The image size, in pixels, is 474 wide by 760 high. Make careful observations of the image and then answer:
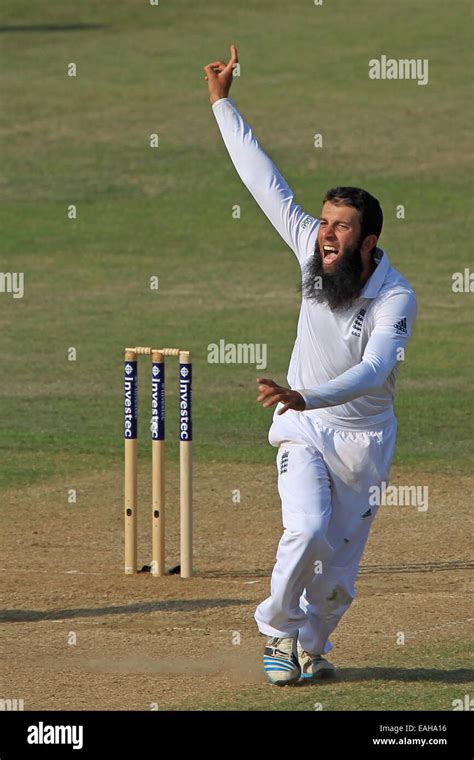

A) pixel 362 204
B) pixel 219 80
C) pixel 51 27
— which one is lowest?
pixel 362 204

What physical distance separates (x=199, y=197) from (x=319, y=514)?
21774 millimetres

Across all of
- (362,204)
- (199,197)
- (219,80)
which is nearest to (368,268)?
(362,204)

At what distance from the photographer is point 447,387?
17.5 m

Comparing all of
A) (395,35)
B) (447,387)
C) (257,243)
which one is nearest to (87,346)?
(447,387)

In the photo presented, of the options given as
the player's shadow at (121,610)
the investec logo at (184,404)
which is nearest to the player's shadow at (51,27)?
the investec logo at (184,404)

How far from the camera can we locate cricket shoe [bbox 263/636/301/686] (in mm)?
8039

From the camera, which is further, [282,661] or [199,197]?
[199,197]

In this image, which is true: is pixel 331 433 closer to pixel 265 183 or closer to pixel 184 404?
pixel 265 183

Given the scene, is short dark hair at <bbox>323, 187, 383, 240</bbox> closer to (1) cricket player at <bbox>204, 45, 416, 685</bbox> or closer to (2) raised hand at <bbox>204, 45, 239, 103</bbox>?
(1) cricket player at <bbox>204, 45, 416, 685</bbox>

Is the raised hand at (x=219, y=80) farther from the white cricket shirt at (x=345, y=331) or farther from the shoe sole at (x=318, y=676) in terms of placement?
the shoe sole at (x=318, y=676)

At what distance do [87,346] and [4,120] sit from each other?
15804 mm

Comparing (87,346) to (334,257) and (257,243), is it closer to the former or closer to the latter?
(257,243)

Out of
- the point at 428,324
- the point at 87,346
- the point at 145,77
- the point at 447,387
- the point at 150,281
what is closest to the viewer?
the point at 447,387

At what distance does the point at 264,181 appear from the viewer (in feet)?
27.2
